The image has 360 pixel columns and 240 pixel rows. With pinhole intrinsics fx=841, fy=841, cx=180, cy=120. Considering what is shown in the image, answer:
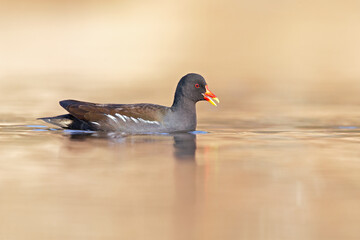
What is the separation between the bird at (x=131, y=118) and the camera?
1290 centimetres

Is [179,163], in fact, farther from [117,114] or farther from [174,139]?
[117,114]

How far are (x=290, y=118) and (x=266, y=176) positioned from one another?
6.66 m

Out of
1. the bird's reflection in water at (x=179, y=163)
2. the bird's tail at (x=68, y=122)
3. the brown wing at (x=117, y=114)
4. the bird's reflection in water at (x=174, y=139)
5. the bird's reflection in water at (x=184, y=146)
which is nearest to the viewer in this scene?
the bird's reflection in water at (x=179, y=163)

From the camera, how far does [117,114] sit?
42.5 ft

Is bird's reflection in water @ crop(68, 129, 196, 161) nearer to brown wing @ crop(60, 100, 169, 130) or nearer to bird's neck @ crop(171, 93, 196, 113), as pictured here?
brown wing @ crop(60, 100, 169, 130)

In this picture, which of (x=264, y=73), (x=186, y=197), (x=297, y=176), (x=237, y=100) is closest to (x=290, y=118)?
(x=237, y=100)

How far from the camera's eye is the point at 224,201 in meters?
7.91

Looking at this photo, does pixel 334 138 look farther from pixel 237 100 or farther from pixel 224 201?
pixel 237 100

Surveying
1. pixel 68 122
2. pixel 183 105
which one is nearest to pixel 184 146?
pixel 183 105

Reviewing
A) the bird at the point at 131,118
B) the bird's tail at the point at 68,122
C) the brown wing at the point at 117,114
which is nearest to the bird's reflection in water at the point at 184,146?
the bird at the point at 131,118

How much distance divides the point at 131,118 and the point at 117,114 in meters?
0.24

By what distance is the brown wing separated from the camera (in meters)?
12.9

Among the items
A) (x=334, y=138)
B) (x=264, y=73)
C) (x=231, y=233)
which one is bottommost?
(x=231, y=233)

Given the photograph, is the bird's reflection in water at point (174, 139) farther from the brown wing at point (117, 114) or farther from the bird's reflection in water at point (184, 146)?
the brown wing at point (117, 114)
